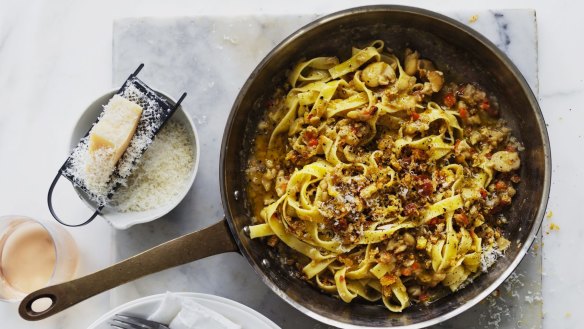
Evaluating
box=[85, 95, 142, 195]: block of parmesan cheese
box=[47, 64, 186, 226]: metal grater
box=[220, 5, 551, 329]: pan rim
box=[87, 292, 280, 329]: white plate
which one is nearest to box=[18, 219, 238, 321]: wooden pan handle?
box=[220, 5, 551, 329]: pan rim

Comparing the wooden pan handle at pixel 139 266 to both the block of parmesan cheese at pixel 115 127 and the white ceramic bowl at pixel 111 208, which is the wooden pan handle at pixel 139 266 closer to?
the white ceramic bowl at pixel 111 208

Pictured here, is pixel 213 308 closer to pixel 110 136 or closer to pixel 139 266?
pixel 139 266

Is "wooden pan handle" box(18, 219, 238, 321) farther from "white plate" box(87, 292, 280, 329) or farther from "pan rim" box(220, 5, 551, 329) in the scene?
"white plate" box(87, 292, 280, 329)

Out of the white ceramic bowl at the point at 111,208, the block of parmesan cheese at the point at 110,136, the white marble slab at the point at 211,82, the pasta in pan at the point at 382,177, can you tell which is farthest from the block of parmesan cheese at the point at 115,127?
the pasta in pan at the point at 382,177

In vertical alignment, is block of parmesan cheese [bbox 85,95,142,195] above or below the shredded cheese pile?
above

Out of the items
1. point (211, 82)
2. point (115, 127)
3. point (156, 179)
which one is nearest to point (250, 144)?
point (211, 82)

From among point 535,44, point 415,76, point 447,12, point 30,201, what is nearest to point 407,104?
point 415,76
